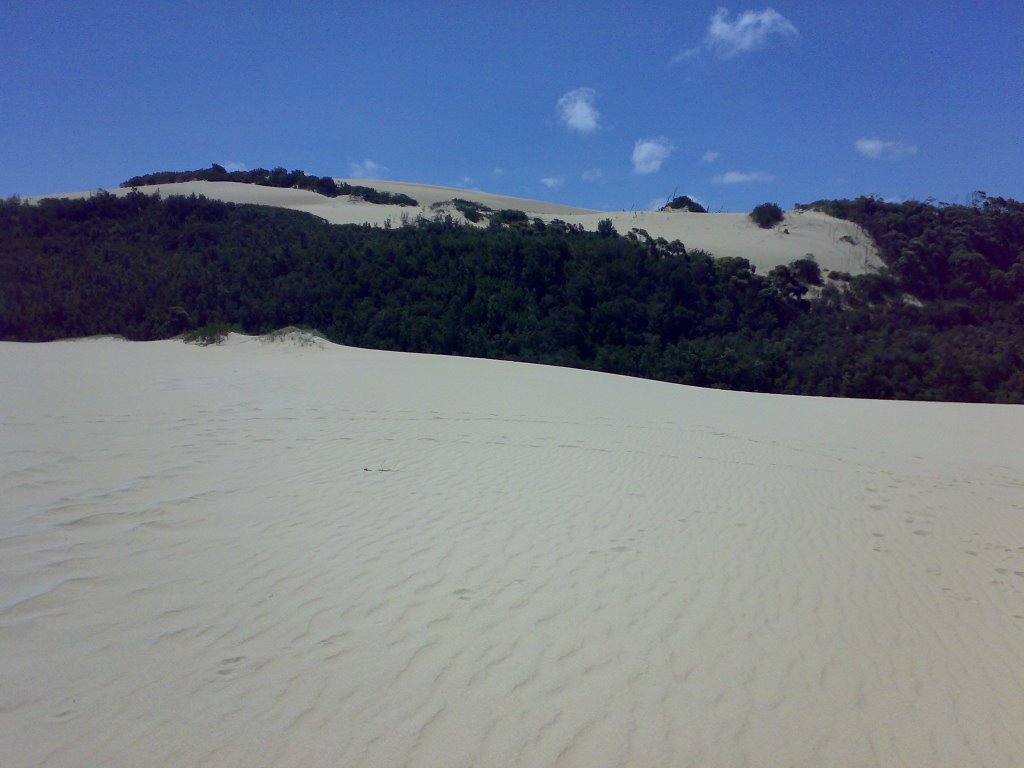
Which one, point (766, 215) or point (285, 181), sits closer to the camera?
point (766, 215)

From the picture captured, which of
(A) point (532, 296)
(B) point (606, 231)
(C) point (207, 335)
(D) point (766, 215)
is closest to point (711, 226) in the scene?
(D) point (766, 215)

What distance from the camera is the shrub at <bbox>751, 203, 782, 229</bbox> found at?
36.8 m

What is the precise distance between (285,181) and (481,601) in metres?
48.8

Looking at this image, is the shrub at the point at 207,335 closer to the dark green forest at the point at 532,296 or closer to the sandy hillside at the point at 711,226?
the dark green forest at the point at 532,296

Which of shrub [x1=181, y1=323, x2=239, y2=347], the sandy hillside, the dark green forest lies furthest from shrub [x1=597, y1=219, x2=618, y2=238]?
shrub [x1=181, y1=323, x2=239, y2=347]

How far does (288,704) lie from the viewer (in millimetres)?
3051

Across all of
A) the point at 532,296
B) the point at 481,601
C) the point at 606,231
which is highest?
the point at 606,231

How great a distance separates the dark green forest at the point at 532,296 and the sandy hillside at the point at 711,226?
2789 mm

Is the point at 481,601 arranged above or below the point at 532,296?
below

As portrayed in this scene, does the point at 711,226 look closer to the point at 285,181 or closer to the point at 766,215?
the point at 766,215

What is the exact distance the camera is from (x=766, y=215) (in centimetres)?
3716

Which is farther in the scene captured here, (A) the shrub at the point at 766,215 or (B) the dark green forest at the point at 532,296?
(A) the shrub at the point at 766,215

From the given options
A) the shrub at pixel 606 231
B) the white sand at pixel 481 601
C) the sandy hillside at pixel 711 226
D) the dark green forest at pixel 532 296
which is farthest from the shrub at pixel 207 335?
the shrub at pixel 606 231

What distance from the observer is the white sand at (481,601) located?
118 inches
